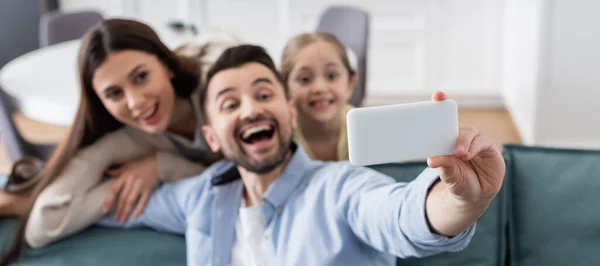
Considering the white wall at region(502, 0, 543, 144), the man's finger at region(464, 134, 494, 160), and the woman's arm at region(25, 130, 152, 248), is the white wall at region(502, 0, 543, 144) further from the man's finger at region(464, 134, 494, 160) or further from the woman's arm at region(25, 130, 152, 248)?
the man's finger at region(464, 134, 494, 160)

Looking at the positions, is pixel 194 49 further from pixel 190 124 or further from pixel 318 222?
pixel 318 222

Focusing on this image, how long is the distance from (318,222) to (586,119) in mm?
2089

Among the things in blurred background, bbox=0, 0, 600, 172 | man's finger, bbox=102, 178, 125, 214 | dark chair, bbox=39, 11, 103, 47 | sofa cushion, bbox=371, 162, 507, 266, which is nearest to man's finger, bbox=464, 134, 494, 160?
sofa cushion, bbox=371, 162, 507, 266

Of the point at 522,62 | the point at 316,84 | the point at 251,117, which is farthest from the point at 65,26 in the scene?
the point at 522,62

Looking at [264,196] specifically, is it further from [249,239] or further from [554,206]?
[554,206]

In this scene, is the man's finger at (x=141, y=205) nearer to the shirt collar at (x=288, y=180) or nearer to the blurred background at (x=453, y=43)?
the shirt collar at (x=288, y=180)

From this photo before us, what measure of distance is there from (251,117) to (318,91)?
0.25 metres

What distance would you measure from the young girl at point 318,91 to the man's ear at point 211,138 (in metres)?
0.19

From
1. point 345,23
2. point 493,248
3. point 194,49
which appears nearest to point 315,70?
point 194,49

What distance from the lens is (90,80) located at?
4.39 feet

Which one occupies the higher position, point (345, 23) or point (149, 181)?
point (345, 23)

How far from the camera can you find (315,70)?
141 cm

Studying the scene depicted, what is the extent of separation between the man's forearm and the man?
8 cm

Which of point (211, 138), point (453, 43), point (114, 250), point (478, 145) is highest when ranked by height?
point (478, 145)
